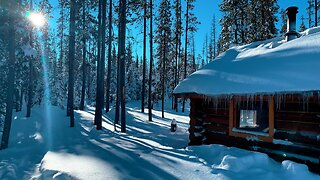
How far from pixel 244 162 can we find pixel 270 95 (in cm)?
194

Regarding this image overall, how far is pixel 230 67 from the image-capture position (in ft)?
33.4

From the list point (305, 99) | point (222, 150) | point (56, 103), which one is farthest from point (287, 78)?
point (56, 103)

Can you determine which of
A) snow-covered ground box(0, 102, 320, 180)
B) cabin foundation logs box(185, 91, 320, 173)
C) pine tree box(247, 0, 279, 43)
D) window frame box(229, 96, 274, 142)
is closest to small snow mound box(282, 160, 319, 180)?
snow-covered ground box(0, 102, 320, 180)

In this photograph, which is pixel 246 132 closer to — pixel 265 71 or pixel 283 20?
pixel 265 71

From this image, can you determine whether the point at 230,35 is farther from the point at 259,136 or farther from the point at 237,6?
the point at 259,136

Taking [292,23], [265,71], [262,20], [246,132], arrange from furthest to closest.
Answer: [262,20]
[292,23]
[246,132]
[265,71]

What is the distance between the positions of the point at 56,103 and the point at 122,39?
26.6 metres

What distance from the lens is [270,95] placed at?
762cm

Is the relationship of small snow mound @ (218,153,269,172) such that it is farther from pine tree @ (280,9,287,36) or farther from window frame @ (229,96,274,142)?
pine tree @ (280,9,287,36)

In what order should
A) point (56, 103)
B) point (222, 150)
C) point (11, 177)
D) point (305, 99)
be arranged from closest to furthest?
point (305, 99) < point (11, 177) < point (222, 150) < point (56, 103)

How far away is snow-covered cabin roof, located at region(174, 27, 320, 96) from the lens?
24.0 feet

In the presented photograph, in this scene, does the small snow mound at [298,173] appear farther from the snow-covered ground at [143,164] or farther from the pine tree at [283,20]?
the pine tree at [283,20]

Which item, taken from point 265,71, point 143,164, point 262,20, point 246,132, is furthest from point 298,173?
point 262,20

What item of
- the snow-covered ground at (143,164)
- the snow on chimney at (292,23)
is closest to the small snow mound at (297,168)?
the snow-covered ground at (143,164)
